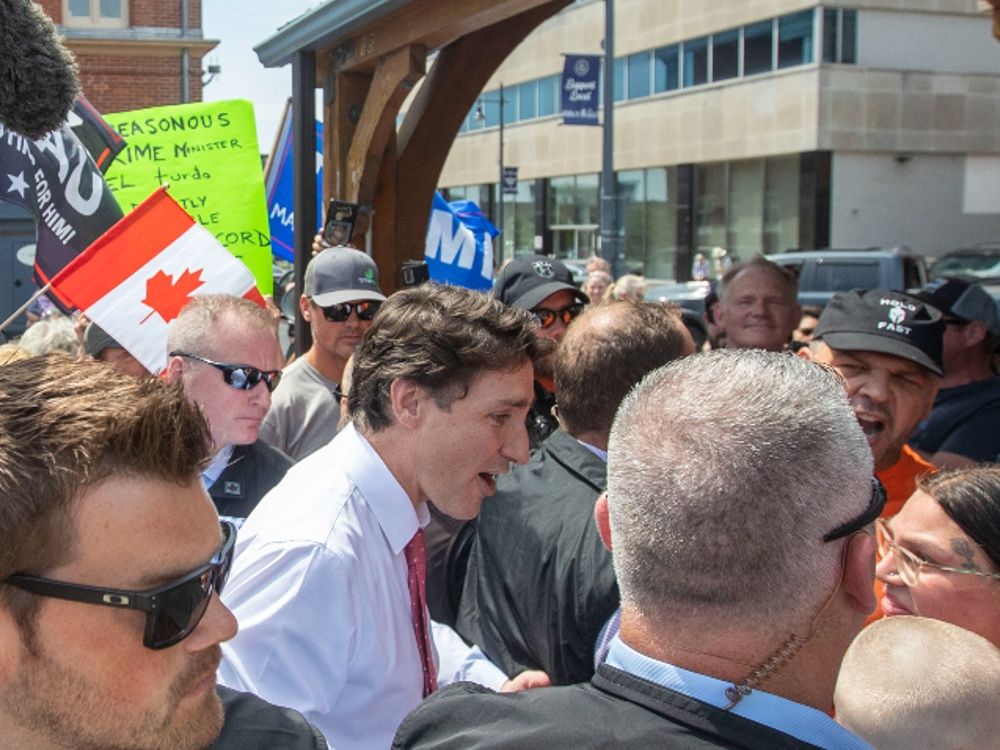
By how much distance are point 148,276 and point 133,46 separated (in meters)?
24.6

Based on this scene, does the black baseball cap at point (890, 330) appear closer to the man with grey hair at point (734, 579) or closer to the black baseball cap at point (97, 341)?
the man with grey hair at point (734, 579)

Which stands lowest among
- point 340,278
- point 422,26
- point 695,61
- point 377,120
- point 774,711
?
point 774,711

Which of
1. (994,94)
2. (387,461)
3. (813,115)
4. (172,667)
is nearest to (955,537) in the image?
(387,461)

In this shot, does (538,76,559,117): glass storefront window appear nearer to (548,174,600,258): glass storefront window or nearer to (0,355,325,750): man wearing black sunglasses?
(548,174,600,258): glass storefront window

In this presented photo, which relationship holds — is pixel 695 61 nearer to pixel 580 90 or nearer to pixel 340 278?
pixel 580 90

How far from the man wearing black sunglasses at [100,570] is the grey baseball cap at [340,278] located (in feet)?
10.7

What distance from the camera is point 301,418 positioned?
4473 mm

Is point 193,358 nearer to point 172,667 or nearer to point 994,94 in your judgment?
point 172,667

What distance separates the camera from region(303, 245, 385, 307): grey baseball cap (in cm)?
483

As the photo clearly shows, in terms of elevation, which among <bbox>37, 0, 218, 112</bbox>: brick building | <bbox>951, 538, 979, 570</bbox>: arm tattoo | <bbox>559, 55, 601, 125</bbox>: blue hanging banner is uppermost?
<bbox>37, 0, 218, 112</bbox>: brick building

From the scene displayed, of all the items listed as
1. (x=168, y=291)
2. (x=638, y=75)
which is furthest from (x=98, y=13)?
(x=168, y=291)

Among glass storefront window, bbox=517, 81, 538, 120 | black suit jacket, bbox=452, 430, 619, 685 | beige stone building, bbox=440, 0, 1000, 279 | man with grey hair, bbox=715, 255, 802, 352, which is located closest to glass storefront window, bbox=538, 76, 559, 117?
glass storefront window, bbox=517, 81, 538, 120

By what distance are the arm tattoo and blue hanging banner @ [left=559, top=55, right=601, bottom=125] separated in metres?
20.9

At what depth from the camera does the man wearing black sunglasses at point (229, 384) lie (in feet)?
11.3
